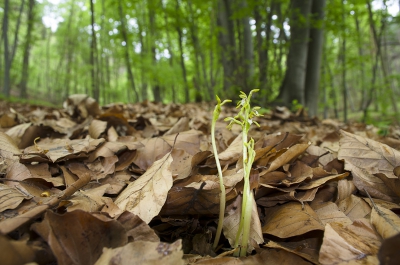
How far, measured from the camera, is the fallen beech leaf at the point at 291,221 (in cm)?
84

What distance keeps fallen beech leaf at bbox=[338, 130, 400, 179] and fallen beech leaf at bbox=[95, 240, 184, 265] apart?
0.94 m

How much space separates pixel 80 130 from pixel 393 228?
6.19ft

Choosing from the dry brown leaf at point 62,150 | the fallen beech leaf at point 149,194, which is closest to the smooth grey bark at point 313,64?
the dry brown leaf at point 62,150

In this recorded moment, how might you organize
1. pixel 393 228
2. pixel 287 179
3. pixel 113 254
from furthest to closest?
1. pixel 287 179
2. pixel 393 228
3. pixel 113 254

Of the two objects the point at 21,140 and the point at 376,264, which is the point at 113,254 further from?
the point at 21,140

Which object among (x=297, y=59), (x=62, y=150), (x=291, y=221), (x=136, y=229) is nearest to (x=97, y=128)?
(x=62, y=150)

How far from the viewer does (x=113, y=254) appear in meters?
0.64

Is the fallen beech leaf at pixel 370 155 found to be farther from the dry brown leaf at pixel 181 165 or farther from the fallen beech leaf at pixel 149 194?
the fallen beech leaf at pixel 149 194

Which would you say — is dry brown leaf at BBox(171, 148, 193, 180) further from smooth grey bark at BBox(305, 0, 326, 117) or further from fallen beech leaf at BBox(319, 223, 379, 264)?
smooth grey bark at BBox(305, 0, 326, 117)

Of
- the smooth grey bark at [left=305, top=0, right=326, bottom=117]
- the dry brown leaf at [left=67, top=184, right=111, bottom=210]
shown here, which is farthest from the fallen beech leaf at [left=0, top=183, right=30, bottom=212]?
the smooth grey bark at [left=305, top=0, right=326, bottom=117]

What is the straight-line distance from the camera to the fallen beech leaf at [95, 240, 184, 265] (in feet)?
2.09

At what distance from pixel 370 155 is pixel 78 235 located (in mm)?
1255

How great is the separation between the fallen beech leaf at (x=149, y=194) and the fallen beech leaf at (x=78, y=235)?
0.13 meters

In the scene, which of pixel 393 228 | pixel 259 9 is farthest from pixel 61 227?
pixel 259 9
